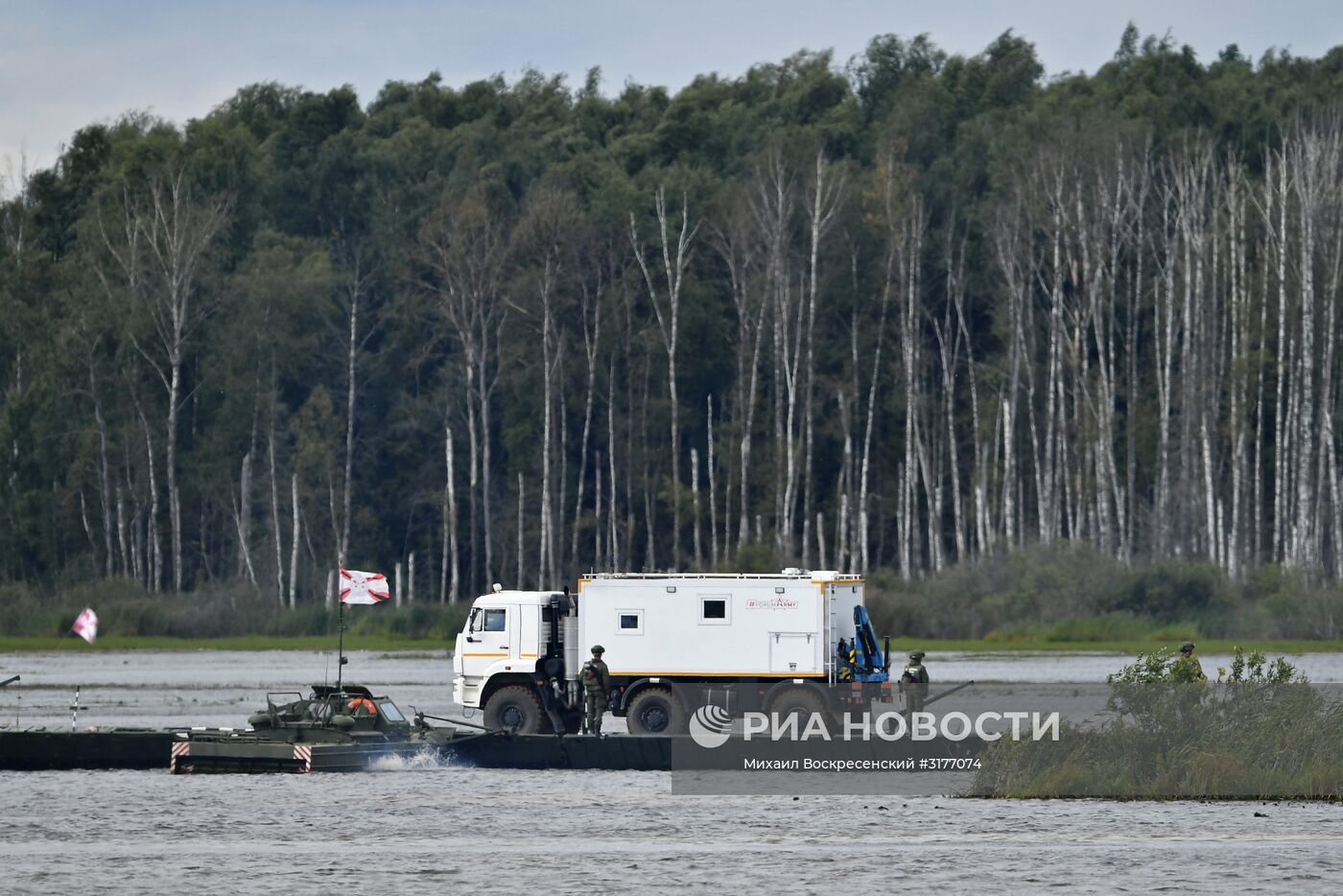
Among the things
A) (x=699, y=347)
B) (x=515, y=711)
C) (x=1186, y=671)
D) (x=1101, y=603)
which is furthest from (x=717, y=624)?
(x=699, y=347)

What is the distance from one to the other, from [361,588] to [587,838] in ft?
26.8

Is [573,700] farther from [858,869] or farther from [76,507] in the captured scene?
[76,507]

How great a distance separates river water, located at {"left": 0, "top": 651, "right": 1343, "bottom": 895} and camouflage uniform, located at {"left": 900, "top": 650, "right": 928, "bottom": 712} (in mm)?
1623

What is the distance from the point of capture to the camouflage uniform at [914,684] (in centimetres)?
3384

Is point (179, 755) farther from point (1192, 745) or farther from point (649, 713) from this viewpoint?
point (1192, 745)

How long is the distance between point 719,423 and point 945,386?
9.67 metres

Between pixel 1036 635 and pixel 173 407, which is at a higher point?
pixel 173 407

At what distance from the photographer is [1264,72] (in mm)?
96125

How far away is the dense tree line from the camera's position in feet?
257

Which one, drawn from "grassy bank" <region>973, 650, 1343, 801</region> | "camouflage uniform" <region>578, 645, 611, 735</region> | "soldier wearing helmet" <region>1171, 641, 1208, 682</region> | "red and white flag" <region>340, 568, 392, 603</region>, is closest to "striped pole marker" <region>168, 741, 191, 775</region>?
"red and white flag" <region>340, 568, 392, 603</region>

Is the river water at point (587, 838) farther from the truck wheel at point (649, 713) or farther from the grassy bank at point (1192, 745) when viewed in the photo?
the truck wheel at point (649, 713)

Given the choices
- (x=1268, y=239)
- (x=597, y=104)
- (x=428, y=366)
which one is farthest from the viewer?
(x=597, y=104)

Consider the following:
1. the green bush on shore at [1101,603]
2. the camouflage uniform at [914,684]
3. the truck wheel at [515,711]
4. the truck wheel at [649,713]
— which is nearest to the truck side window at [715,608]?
the truck wheel at [649,713]

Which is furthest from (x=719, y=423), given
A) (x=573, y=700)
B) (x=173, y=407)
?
(x=573, y=700)
